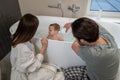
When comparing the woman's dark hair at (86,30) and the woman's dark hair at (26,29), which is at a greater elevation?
the woman's dark hair at (86,30)

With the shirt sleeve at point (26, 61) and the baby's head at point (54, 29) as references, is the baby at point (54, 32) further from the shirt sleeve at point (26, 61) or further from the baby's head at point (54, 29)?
the shirt sleeve at point (26, 61)

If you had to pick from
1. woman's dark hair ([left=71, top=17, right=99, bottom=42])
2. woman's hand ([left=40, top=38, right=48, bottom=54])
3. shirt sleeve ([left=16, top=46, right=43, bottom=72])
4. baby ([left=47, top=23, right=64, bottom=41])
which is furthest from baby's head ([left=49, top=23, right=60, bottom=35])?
woman's dark hair ([left=71, top=17, right=99, bottom=42])

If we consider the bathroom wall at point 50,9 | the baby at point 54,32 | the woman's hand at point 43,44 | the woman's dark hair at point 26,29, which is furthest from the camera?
the bathroom wall at point 50,9

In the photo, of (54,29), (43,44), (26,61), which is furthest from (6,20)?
(26,61)

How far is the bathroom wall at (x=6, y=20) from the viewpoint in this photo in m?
2.00

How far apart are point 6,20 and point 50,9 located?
0.72 metres

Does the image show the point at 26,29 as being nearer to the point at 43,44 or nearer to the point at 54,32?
the point at 43,44

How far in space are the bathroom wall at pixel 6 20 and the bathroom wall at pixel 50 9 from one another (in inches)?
9.1

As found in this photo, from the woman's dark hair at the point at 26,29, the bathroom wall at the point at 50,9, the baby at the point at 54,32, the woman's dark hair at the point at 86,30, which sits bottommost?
the baby at the point at 54,32

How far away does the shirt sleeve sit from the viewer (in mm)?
1394

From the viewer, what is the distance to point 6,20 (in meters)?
2.09

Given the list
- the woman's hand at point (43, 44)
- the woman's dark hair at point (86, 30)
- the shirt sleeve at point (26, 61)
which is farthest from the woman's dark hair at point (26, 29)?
the woman's dark hair at point (86, 30)

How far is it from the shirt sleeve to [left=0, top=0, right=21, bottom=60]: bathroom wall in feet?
2.31

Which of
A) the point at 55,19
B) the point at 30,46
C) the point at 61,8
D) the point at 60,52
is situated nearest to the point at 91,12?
the point at 61,8
